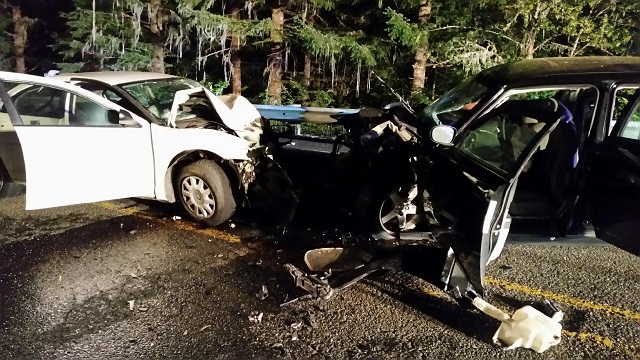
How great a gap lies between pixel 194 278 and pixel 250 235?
982mm

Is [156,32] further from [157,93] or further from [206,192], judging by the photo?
[206,192]

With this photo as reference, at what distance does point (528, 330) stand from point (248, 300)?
73.7 inches

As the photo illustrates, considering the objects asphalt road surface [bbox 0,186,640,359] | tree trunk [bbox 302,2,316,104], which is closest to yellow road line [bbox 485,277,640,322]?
asphalt road surface [bbox 0,186,640,359]

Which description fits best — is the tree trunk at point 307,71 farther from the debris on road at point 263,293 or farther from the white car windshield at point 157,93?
the debris on road at point 263,293

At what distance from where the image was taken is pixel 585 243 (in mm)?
4086

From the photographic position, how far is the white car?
478cm

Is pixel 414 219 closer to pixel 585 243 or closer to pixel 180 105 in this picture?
pixel 585 243

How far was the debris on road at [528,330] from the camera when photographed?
3.24 m

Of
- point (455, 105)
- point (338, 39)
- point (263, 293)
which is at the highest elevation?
point (338, 39)

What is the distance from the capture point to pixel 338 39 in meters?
11.4

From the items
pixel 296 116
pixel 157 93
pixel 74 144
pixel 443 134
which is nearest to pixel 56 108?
pixel 74 144

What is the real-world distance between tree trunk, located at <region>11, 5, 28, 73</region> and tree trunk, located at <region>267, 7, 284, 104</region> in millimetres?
11345

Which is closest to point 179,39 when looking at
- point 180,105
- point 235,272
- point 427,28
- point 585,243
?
point 427,28

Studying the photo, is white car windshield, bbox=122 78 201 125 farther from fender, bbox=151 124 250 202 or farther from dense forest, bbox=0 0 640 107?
dense forest, bbox=0 0 640 107
